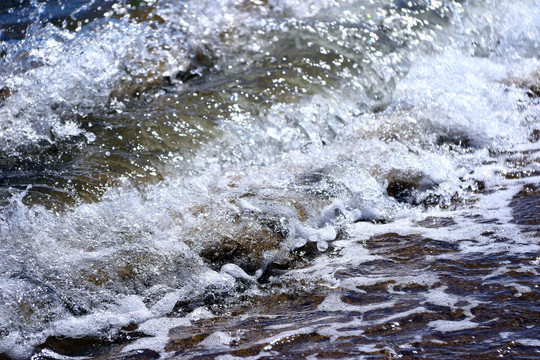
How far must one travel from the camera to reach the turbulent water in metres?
2.19

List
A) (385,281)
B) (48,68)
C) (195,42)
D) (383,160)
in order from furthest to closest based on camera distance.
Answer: (195,42), (48,68), (383,160), (385,281)

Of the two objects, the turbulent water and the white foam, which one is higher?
the white foam

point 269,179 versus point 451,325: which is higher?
point 451,325

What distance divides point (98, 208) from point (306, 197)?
1.07m

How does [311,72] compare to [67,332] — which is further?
[311,72]

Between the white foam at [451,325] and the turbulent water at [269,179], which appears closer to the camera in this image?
the white foam at [451,325]

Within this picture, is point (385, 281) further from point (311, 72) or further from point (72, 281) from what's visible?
point (311, 72)

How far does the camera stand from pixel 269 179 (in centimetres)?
341

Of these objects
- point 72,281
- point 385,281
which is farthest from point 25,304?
point 385,281

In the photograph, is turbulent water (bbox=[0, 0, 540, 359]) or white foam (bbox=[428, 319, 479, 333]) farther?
turbulent water (bbox=[0, 0, 540, 359])

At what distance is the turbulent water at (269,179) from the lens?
219 cm

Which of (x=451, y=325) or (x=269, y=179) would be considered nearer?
(x=451, y=325)

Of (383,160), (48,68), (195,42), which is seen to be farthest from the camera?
(195,42)

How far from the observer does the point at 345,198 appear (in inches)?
129
